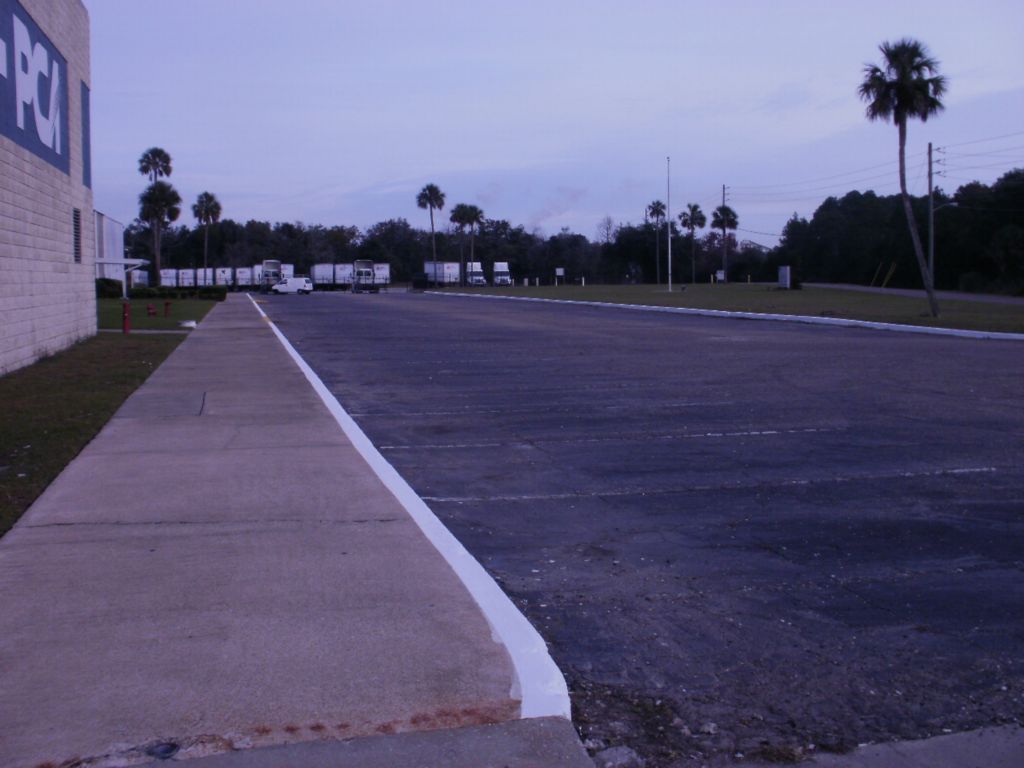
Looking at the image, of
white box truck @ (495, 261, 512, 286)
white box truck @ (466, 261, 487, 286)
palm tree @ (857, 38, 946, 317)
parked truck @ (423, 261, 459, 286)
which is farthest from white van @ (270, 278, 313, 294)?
palm tree @ (857, 38, 946, 317)

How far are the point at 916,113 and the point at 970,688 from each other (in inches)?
1434

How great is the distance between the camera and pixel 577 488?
9.65 meters

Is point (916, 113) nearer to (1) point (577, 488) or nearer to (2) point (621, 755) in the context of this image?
(1) point (577, 488)

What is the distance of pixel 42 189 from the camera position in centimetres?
2234

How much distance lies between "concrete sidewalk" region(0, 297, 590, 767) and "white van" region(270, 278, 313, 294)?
276 feet

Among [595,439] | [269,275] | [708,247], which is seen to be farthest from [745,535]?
[708,247]

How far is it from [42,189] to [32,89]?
202cm

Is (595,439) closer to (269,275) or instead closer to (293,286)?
(293,286)

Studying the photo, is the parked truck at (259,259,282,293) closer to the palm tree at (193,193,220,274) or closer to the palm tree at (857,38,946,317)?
the palm tree at (193,193,220,274)

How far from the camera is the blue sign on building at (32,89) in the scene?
19.0m

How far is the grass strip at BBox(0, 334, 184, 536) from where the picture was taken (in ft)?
31.9

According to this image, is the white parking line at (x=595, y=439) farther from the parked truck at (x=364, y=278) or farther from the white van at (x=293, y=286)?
the parked truck at (x=364, y=278)

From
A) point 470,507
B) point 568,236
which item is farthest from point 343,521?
point 568,236

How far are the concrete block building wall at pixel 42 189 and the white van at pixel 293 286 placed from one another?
206 feet
